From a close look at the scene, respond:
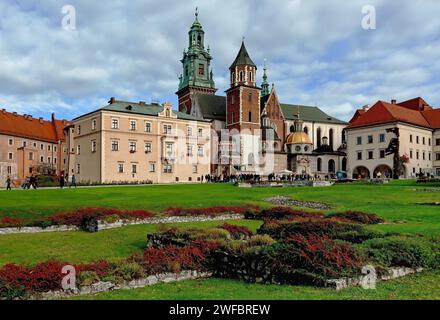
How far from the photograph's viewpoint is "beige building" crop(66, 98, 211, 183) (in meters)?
68.3

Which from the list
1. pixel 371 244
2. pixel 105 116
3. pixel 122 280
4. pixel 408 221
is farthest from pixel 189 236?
pixel 105 116

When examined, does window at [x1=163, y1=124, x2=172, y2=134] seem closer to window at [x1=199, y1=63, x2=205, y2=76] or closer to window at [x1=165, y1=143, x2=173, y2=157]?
window at [x1=165, y1=143, x2=173, y2=157]

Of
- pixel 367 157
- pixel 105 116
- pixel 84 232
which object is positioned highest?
pixel 105 116

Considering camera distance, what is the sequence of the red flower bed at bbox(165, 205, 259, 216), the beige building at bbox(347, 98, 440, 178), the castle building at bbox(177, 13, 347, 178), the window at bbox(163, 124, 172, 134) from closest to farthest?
the red flower bed at bbox(165, 205, 259, 216)
the window at bbox(163, 124, 172, 134)
the beige building at bbox(347, 98, 440, 178)
the castle building at bbox(177, 13, 347, 178)

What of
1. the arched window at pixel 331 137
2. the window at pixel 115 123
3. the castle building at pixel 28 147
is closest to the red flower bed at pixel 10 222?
the window at pixel 115 123

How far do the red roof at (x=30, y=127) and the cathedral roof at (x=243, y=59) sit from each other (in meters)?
43.3

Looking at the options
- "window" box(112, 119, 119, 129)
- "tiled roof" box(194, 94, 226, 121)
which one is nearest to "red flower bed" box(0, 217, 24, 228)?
"window" box(112, 119, 119, 129)

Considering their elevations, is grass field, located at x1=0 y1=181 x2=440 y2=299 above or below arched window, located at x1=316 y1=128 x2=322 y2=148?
below

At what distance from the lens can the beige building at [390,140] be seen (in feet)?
245

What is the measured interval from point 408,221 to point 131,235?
1288 cm

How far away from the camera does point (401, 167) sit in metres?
72.9

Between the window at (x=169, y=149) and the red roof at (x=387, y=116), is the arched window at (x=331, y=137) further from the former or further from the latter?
the window at (x=169, y=149)

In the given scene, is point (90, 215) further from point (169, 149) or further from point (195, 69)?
point (195, 69)
